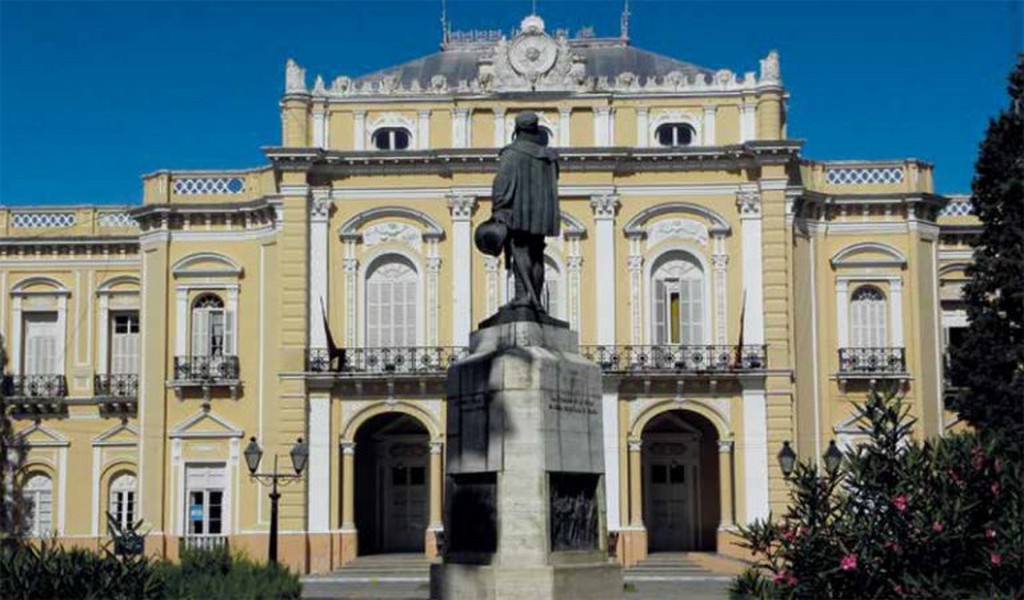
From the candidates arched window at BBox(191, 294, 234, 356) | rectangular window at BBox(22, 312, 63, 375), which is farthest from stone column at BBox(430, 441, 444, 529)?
rectangular window at BBox(22, 312, 63, 375)

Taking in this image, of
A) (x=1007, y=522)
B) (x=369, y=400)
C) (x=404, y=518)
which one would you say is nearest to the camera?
(x=1007, y=522)

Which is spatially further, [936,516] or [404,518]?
[404,518]

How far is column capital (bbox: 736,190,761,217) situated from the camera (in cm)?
4006

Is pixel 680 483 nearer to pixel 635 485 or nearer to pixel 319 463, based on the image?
pixel 635 485

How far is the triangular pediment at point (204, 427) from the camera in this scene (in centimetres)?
4088

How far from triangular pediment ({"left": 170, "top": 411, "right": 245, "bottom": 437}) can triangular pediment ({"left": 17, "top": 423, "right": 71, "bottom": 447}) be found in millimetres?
4746

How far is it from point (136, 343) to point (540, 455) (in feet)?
99.9

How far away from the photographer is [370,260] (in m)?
40.7

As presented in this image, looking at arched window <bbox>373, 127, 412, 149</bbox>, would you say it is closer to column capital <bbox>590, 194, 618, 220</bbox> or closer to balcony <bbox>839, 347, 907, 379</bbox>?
column capital <bbox>590, 194, 618, 220</bbox>

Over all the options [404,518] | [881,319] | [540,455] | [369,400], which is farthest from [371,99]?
[540,455]

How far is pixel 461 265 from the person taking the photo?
4034 centimetres

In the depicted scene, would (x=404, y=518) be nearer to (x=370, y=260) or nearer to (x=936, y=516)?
(x=370, y=260)

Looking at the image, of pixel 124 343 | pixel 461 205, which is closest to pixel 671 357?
pixel 461 205

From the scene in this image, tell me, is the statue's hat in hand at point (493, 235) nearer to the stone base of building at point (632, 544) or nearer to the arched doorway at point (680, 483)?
the stone base of building at point (632, 544)
